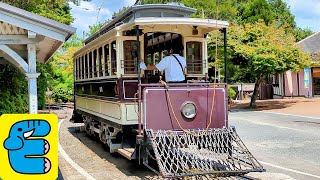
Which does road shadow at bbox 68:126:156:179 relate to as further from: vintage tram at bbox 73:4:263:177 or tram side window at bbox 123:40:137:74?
tram side window at bbox 123:40:137:74

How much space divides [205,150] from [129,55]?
9.78 feet

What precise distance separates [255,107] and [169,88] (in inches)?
730

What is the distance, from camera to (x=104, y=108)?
1105cm

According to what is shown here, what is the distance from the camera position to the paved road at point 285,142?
9070mm

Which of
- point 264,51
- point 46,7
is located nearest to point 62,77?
point 46,7

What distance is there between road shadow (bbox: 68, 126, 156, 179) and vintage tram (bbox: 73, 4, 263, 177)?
0.29 m

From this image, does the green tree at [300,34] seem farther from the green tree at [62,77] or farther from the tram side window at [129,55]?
the tram side window at [129,55]

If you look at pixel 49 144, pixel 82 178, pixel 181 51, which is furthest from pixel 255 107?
pixel 49 144

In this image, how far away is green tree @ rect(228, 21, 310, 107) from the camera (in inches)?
890

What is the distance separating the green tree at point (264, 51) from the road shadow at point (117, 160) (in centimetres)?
1162

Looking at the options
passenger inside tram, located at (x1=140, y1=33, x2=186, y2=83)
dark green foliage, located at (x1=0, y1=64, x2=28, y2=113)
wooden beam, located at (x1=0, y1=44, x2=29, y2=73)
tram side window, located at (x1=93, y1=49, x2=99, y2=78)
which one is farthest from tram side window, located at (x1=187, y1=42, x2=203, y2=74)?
dark green foliage, located at (x1=0, y1=64, x2=28, y2=113)

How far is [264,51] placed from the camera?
22.9 meters

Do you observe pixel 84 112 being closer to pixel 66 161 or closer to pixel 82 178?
pixel 66 161

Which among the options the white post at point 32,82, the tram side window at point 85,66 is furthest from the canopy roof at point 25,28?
the tram side window at point 85,66
